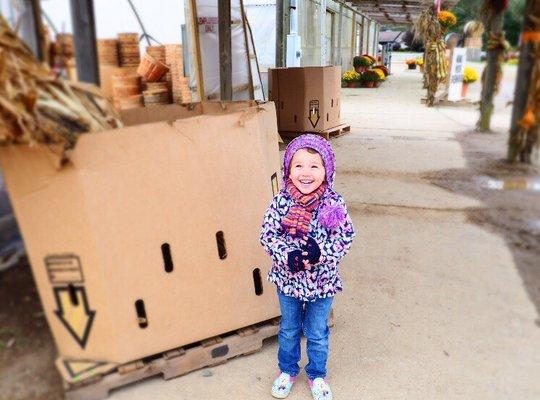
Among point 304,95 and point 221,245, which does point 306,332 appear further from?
point 304,95

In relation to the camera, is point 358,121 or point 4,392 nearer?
point 4,392

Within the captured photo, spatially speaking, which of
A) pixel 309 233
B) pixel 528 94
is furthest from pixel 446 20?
pixel 309 233

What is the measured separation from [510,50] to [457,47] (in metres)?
7.88

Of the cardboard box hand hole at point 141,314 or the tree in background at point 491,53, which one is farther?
the tree in background at point 491,53

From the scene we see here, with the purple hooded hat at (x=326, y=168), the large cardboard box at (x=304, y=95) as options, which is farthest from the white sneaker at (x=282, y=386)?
the large cardboard box at (x=304, y=95)

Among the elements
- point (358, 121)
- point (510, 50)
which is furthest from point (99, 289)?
point (358, 121)

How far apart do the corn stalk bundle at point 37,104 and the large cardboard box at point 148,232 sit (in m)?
0.06

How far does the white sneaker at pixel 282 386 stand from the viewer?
2.02 m

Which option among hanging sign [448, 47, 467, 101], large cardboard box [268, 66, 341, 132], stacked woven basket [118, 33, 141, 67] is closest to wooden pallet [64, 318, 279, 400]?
stacked woven basket [118, 33, 141, 67]

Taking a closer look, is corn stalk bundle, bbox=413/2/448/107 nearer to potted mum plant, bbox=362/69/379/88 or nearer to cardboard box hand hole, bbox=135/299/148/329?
potted mum plant, bbox=362/69/379/88

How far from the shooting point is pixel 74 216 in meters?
1.83

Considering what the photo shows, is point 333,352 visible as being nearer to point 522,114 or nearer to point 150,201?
point 150,201

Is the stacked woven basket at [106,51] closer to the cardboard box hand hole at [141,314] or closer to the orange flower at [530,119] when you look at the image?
the cardboard box hand hole at [141,314]

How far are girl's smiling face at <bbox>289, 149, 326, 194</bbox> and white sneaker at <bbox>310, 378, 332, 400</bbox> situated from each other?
83cm
